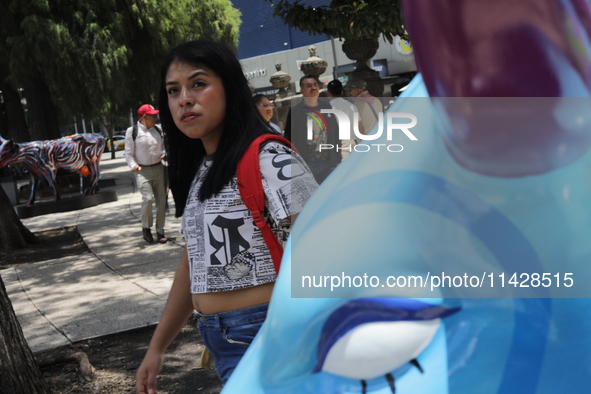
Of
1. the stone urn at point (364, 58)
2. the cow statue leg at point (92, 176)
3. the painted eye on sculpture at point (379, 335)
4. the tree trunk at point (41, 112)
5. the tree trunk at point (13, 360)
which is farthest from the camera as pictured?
the tree trunk at point (41, 112)

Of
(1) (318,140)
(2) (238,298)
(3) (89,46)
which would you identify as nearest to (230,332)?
(2) (238,298)

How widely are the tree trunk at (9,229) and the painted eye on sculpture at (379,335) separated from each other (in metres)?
9.28

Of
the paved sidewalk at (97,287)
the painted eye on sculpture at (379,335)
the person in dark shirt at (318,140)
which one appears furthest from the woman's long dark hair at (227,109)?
the paved sidewalk at (97,287)

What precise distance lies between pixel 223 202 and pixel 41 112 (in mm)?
14487

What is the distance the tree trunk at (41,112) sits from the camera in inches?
579

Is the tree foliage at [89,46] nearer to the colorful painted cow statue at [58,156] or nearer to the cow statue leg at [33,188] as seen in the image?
the colorful painted cow statue at [58,156]

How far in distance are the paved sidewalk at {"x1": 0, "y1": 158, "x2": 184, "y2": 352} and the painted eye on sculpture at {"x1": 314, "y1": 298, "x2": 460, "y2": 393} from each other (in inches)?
188

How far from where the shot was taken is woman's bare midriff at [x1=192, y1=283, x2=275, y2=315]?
5.96ft

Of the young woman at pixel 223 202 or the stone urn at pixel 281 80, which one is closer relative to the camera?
the young woman at pixel 223 202

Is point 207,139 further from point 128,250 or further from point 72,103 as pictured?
point 72,103

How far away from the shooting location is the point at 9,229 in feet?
30.7

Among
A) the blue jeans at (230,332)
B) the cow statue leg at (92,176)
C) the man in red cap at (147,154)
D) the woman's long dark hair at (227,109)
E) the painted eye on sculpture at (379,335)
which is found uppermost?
the woman's long dark hair at (227,109)

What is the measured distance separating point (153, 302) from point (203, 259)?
435 cm

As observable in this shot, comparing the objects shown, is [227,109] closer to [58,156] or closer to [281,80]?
[58,156]
